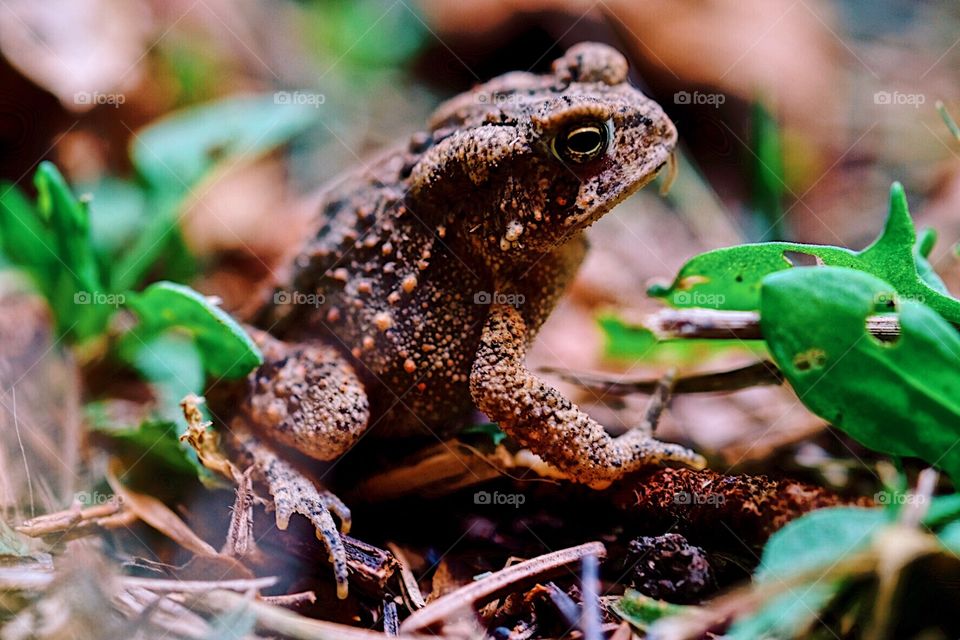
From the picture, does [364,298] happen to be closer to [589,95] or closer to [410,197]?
[410,197]

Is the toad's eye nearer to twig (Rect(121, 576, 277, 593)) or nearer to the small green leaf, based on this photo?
twig (Rect(121, 576, 277, 593))

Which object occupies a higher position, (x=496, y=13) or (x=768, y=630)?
(x=496, y=13)

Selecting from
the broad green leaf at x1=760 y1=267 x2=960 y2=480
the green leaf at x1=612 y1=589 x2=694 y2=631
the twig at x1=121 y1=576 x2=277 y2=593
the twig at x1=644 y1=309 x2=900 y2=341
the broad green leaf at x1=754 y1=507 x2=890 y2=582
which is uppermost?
the broad green leaf at x1=760 y1=267 x2=960 y2=480

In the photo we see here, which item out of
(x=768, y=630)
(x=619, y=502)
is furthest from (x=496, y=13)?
(x=768, y=630)

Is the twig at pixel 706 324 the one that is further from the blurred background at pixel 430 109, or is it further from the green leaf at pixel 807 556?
the green leaf at pixel 807 556

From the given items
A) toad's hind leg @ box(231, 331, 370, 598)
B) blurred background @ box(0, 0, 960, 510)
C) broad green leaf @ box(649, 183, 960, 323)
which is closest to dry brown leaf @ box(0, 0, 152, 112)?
blurred background @ box(0, 0, 960, 510)
